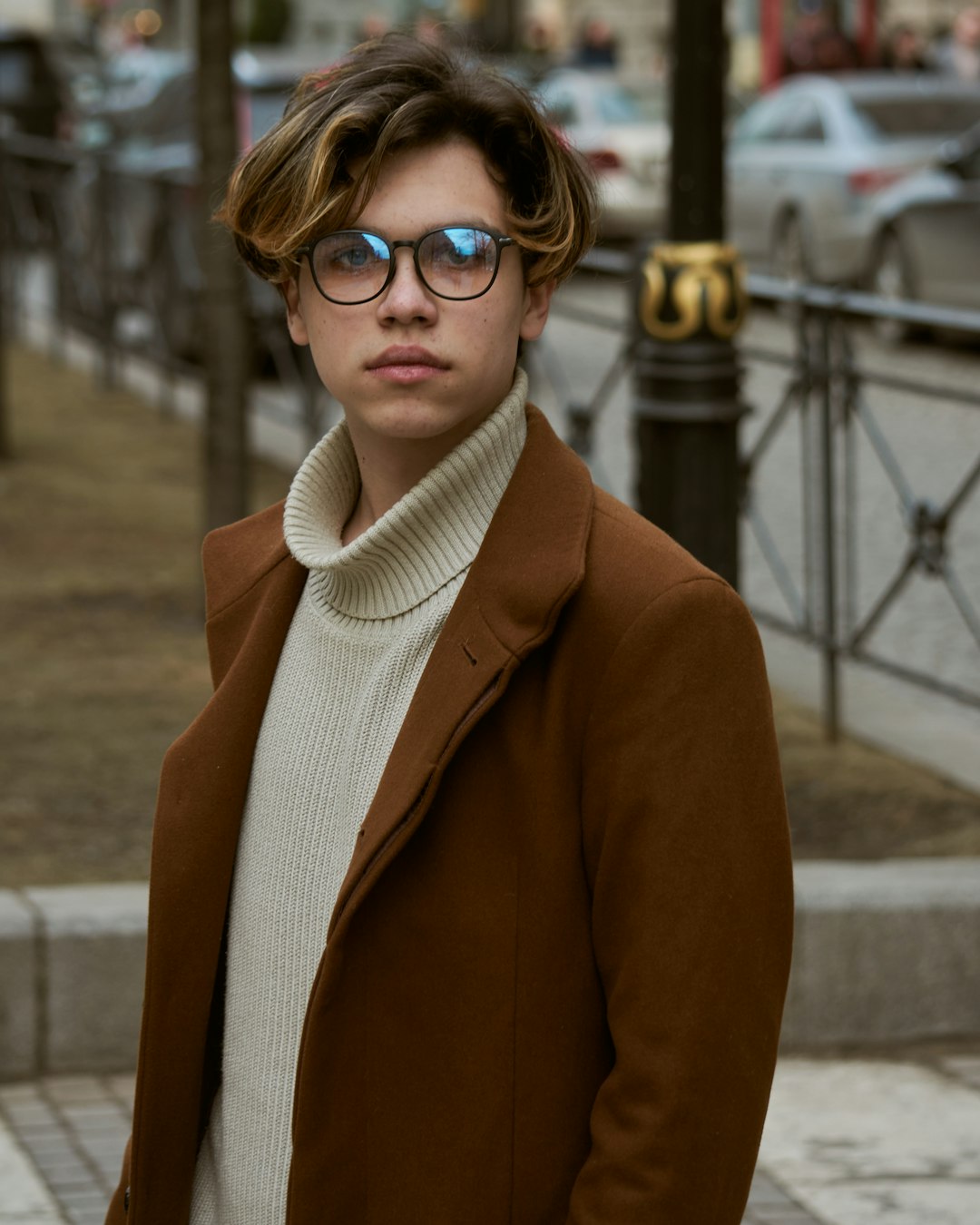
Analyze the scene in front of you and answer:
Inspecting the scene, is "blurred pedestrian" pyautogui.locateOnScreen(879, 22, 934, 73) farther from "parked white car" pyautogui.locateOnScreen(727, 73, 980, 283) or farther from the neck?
the neck

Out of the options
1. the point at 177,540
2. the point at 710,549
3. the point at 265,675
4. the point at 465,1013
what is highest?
the point at 265,675

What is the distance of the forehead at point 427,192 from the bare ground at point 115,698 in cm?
327

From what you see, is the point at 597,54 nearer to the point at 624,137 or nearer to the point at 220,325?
the point at 624,137

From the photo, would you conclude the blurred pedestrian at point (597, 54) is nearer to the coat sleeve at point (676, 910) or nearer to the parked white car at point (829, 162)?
the parked white car at point (829, 162)

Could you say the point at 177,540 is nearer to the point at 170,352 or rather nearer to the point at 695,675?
the point at 170,352

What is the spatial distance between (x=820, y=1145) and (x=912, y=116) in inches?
558

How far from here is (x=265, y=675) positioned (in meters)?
2.09

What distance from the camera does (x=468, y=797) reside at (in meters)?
1.85

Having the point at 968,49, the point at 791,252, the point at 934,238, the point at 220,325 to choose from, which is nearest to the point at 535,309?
the point at 220,325

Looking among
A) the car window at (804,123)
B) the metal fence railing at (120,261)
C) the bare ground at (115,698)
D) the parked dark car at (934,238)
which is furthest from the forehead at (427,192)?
the car window at (804,123)

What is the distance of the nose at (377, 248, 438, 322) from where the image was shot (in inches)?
73.7

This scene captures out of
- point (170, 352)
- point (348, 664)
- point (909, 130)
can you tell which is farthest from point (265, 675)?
point (909, 130)

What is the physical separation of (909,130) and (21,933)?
14.0 m

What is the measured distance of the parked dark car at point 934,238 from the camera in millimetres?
14281
